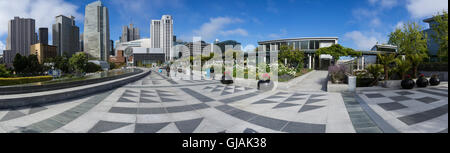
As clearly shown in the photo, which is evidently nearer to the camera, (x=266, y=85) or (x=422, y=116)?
(x=422, y=116)

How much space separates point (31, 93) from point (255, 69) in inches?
505

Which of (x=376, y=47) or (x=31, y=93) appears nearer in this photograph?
(x=31, y=93)

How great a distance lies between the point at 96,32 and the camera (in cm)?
14700

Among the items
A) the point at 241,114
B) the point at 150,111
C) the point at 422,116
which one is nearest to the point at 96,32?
the point at 150,111

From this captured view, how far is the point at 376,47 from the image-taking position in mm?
39594

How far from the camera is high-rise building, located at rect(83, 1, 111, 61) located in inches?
5610

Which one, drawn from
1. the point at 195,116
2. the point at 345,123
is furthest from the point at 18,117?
the point at 345,123

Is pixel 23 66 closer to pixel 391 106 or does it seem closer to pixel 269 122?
pixel 269 122

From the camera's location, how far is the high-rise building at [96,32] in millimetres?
142500

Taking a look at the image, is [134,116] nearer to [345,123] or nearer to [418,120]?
[345,123]

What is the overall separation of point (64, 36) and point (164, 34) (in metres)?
118

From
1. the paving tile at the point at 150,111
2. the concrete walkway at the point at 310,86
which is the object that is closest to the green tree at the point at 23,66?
the paving tile at the point at 150,111
